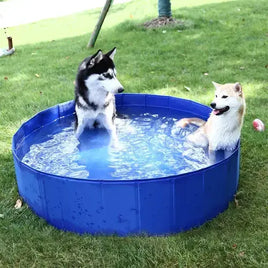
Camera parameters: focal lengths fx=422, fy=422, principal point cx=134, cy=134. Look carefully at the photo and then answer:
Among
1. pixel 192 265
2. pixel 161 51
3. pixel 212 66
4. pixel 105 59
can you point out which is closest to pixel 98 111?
pixel 105 59

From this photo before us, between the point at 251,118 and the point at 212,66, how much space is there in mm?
2304

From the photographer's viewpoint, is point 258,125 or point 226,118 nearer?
point 226,118

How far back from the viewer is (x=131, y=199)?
3477mm

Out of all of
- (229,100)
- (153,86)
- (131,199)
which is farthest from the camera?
(153,86)

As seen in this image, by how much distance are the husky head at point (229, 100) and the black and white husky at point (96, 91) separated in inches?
52.2

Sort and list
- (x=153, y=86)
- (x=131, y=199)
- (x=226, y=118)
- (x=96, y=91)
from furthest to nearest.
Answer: (x=153, y=86), (x=96, y=91), (x=226, y=118), (x=131, y=199)

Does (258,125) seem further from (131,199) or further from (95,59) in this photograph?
(131,199)

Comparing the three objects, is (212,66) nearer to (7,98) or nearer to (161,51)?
(161,51)

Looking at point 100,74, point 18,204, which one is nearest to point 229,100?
point 100,74

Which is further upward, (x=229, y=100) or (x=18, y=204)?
(x=229, y=100)

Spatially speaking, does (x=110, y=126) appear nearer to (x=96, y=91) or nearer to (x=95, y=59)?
(x=96, y=91)

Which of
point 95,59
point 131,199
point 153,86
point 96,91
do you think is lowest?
point 153,86

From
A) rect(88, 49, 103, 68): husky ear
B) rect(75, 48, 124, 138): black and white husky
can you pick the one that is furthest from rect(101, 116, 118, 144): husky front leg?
rect(88, 49, 103, 68): husky ear

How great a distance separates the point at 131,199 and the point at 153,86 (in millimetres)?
3865
